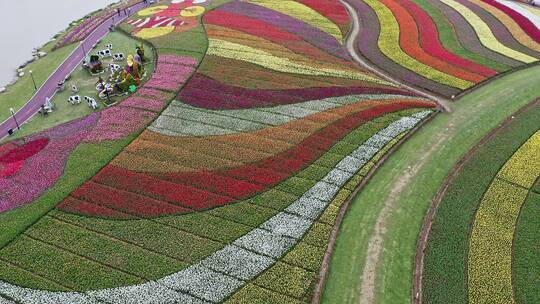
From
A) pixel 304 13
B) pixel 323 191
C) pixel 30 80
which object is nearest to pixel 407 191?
pixel 323 191

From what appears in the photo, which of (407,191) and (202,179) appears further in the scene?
(202,179)

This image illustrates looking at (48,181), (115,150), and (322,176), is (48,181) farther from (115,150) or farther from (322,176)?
(322,176)

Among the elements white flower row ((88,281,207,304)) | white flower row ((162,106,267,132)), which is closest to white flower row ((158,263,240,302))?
white flower row ((88,281,207,304))

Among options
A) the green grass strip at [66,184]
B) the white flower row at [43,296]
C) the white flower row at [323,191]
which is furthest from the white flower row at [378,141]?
the white flower row at [43,296]

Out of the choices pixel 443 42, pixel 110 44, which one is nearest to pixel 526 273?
pixel 443 42

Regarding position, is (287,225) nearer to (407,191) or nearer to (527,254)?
(407,191)
